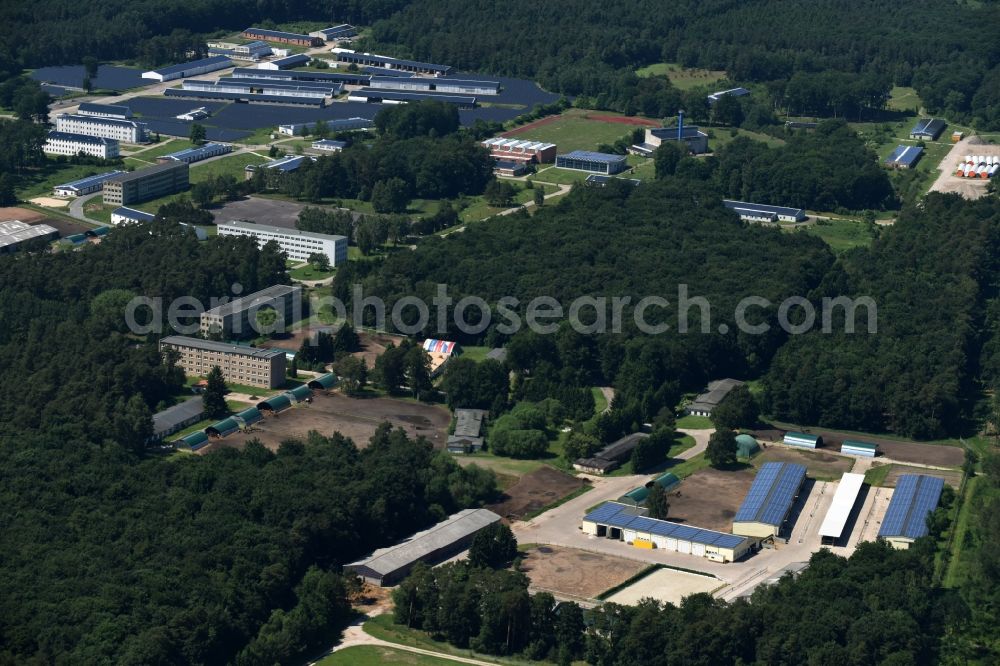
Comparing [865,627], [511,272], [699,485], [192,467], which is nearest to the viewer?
[865,627]

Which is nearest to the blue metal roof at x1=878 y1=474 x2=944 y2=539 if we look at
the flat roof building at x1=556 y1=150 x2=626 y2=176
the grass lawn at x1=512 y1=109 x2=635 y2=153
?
the flat roof building at x1=556 y1=150 x2=626 y2=176

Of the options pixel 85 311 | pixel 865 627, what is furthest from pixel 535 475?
pixel 85 311

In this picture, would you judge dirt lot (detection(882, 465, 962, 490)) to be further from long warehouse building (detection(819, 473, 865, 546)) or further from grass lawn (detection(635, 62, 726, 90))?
grass lawn (detection(635, 62, 726, 90))

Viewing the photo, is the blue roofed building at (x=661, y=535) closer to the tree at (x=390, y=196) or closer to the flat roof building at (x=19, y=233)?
the flat roof building at (x=19, y=233)

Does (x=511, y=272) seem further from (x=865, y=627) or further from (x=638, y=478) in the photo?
(x=865, y=627)

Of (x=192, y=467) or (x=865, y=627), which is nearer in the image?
(x=865, y=627)

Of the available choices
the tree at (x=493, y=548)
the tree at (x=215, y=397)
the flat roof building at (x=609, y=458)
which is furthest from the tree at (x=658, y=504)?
the tree at (x=215, y=397)

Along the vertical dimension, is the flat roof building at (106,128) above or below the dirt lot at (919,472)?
above
